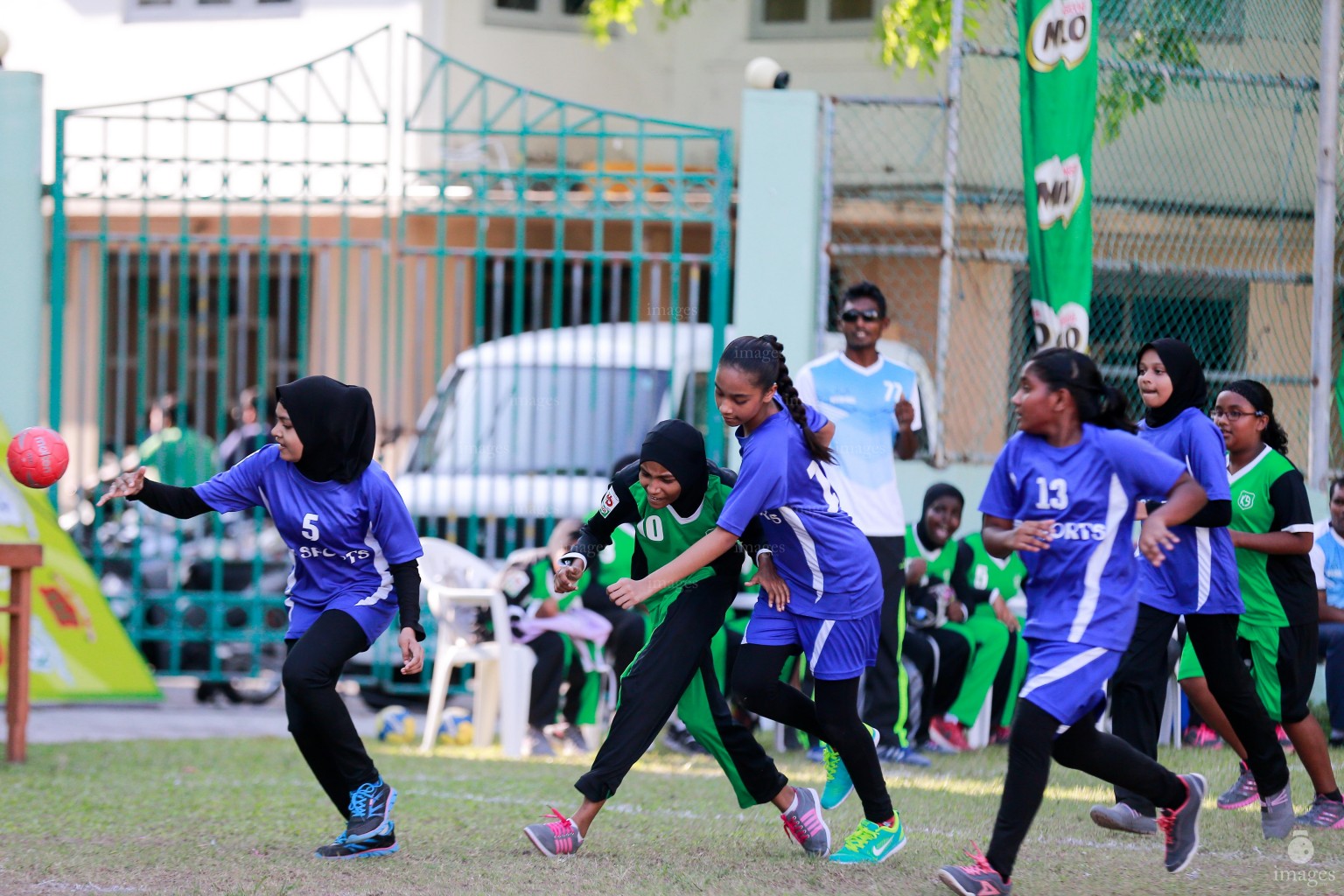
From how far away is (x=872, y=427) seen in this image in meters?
7.23

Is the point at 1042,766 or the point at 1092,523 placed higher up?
the point at 1092,523

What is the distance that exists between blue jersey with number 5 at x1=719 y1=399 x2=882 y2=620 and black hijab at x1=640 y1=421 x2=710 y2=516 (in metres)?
0.14

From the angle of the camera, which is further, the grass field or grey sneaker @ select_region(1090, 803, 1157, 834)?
grey sneaker @ select_region(1090, 803, 1157, 834)

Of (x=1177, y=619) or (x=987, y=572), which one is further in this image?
(x=987, y=572)

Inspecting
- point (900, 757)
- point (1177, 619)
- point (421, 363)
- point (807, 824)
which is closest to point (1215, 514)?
point (1177, 619)

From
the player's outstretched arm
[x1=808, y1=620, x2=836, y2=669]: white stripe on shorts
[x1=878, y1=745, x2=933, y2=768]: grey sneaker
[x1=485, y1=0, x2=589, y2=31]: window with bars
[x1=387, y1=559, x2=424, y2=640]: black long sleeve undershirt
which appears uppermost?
[x1=485, y1=0, x2=589, y2=31]: window with bars

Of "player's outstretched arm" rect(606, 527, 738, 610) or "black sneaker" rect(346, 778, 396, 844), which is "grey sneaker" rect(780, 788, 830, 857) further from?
"black sneaker" rect(346, 778, 396, 844)

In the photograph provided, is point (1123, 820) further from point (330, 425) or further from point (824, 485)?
point (330, 425)

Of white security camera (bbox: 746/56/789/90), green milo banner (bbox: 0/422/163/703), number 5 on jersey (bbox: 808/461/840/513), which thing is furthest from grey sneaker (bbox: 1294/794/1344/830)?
green milo banner (bbox: 0/422/163/703)

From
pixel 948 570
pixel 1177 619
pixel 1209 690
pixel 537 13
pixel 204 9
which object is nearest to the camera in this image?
pixel 1177 619

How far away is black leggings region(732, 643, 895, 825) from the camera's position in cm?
515

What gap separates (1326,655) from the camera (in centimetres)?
843

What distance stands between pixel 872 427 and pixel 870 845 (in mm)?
2513

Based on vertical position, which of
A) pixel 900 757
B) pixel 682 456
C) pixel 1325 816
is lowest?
pixel 900 757
